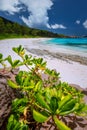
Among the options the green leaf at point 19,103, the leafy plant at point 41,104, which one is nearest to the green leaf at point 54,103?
the leafy plant at point 41,104

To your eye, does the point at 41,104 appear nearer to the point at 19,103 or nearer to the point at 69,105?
the point at 69,105

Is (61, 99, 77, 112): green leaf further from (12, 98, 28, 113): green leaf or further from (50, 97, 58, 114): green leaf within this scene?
(12, 98, 28, 113): green leaf

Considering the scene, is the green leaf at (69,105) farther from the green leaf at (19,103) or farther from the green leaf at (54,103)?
the green leaf at (19,103)

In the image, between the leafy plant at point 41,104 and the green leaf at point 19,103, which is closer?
the leafy plant at point 41,104

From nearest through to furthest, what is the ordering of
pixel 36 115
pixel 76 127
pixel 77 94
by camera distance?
pixel 36 115 → pixel 76 127 → pixel 77 94

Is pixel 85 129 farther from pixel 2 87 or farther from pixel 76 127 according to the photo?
pixel 2 87

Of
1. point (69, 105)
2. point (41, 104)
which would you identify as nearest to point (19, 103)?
point (41, 104)

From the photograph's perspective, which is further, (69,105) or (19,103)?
(19,103)

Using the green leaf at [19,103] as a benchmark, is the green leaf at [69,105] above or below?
above

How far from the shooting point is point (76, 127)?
1.58m

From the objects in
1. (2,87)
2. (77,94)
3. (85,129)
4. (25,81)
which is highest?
(25,81)

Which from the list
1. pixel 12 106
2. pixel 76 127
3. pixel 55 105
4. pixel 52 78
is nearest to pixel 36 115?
pixel 55 105

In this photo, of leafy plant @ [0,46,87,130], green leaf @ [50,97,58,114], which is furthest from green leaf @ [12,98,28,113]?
green leaf @ [50,97,58,114]

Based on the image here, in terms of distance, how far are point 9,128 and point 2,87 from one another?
477 millimetres
